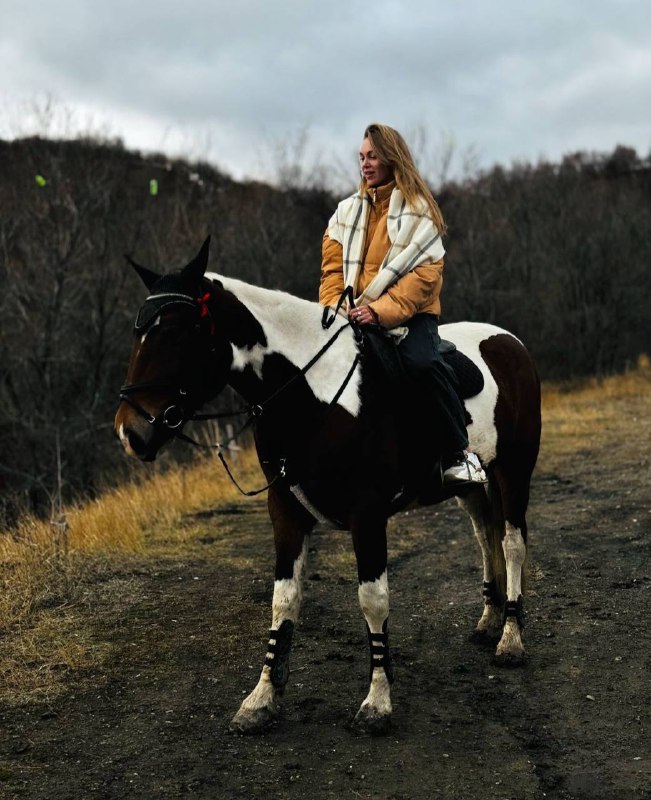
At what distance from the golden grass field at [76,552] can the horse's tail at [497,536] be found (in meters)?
2.63

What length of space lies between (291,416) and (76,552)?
414 centimetres

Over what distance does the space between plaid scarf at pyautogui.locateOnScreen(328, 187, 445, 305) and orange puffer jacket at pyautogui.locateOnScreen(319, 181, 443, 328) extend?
0.04m

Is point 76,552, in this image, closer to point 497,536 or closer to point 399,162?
point 497,536

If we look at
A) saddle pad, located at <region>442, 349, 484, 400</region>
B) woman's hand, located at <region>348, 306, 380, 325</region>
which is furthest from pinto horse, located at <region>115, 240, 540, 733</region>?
saddle pad, located at <region>442, 349, 484, 400</region>

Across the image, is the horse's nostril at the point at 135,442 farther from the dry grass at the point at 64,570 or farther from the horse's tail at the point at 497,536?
the horse's tail at the point at 497,536

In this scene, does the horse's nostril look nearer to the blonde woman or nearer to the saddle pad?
the blonde woman

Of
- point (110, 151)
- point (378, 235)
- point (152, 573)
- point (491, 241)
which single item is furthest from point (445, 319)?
point (378, 235)

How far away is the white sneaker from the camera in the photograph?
466 centimetres

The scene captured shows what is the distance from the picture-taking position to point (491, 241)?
99.5ft

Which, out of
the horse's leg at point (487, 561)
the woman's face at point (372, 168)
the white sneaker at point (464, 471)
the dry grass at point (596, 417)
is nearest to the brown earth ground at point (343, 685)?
the horse's leg at point (487, 561)

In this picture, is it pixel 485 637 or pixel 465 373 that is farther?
pixel 485 637

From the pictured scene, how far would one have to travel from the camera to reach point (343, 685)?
4.77m

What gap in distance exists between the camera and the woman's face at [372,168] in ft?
14.4

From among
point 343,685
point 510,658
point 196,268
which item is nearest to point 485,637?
point 510,658
